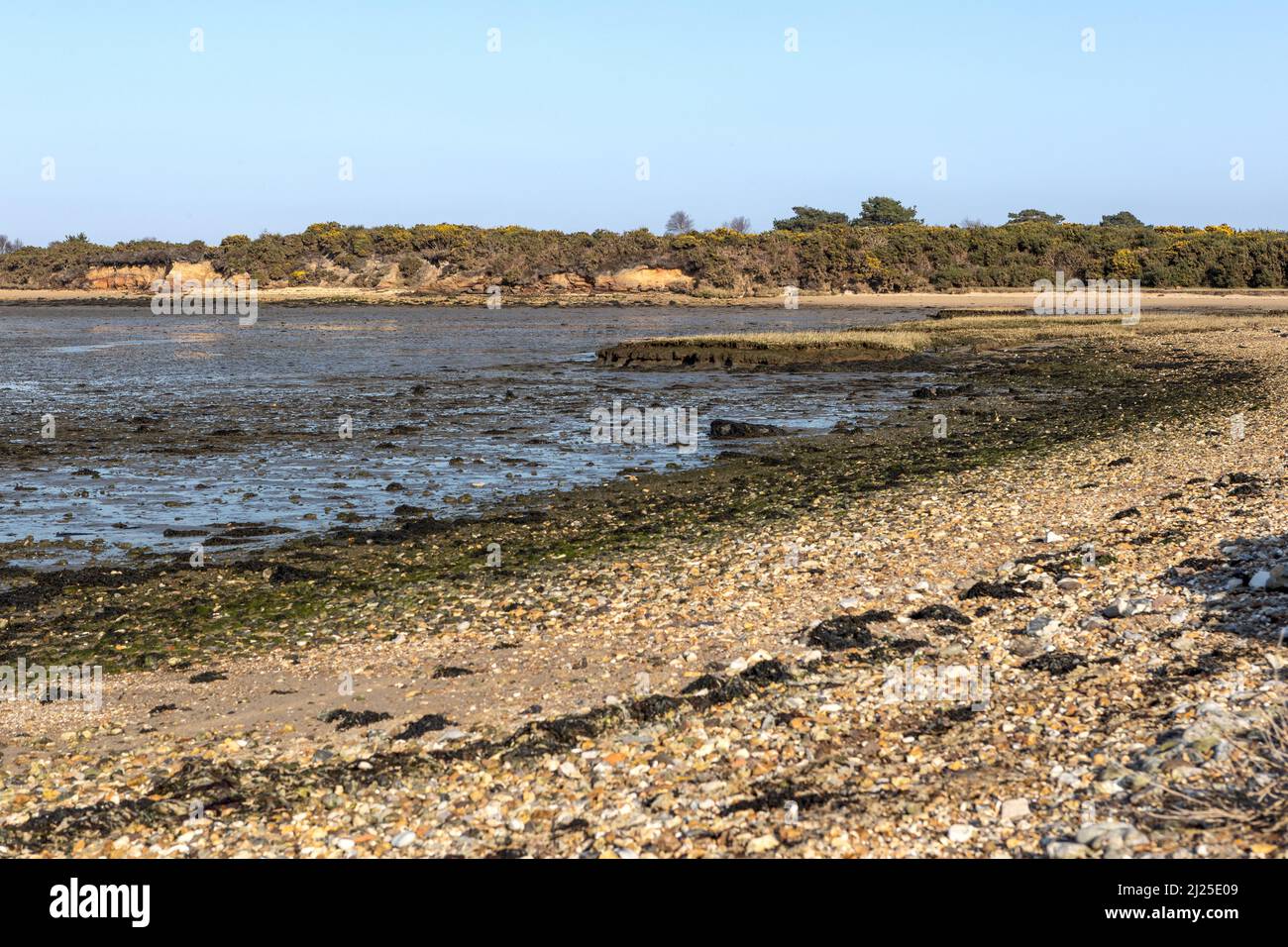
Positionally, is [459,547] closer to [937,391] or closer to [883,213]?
[937,391]

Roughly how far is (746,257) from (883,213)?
5120cm

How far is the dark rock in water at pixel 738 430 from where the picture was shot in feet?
79.2

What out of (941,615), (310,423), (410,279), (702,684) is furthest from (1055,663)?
(410,279)

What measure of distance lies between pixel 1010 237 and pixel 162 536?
93.4 meters

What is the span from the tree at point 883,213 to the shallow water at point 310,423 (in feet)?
307

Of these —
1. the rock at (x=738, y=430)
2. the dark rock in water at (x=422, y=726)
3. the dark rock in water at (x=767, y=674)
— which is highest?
the rock at (x=738, y=430)

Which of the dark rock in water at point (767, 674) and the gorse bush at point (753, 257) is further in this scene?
the gorse bush at point (753, 257)

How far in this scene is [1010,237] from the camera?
100 meters

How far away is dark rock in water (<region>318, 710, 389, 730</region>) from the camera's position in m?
9.04

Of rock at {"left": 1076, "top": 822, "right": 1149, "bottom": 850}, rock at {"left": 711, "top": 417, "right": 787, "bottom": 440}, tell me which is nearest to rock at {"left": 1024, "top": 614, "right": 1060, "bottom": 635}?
rock at {"left": 1076, "top": 822, "right": 1149, "bottom": 850}

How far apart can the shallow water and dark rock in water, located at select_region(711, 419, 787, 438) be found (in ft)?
3.29

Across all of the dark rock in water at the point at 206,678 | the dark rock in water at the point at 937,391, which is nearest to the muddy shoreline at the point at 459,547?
the dark rock in water at the point at 206,678

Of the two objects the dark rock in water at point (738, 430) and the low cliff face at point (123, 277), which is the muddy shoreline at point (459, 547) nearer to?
the dark rock in water at point (738, 430)
